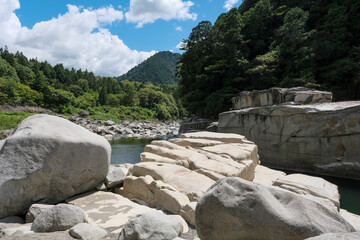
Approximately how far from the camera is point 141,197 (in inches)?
214

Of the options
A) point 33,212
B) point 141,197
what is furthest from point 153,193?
point 33,212

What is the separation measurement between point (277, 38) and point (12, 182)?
3293cm

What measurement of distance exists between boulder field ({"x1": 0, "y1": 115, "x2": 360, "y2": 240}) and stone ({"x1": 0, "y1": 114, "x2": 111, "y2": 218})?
0.02 m

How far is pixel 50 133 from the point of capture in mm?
4750

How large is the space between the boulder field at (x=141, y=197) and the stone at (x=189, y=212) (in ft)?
0.06

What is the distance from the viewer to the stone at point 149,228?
317 centimetres

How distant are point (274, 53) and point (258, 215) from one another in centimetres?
2641

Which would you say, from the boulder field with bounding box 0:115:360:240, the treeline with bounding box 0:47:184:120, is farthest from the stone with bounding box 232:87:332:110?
the treeline with bounding box 0:47:184:120

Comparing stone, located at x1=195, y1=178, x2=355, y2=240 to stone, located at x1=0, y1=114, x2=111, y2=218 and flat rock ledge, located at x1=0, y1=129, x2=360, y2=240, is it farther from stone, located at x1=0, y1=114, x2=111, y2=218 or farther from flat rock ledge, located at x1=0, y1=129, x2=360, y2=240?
stone, located at x1=0, y1=114, x2=111, y2=218

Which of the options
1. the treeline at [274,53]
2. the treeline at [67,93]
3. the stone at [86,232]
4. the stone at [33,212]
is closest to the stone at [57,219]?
the stone at [86,232]

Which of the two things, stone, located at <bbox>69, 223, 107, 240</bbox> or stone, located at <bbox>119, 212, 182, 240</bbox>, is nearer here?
stone, located at <bbox>119, 212, 182, 240</bbox>

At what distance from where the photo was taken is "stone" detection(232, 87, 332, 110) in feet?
48.6

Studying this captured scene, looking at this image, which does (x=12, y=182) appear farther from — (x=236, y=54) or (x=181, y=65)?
(x=181, y=65)

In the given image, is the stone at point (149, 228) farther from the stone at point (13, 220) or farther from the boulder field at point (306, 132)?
the boulder field at point (306, 132)
